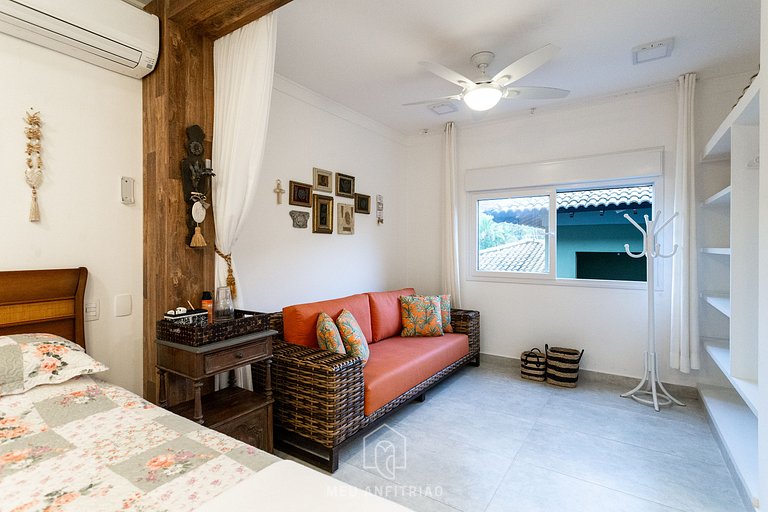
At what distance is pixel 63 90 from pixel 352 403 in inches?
91.8

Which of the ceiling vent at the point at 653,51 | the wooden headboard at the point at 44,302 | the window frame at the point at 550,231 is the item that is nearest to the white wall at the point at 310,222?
the wooden headboard at the point at 44,302

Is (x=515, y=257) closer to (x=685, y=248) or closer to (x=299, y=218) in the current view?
(x=685, y=248)

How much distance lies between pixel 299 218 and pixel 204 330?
1636 millimetres

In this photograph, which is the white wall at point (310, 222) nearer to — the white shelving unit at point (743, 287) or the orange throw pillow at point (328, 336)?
the orange throw pillow at point (328, 336)

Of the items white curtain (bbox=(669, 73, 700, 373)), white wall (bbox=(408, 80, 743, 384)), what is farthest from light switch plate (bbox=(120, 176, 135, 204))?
white curtain (bbox=(669, 73, 700, 373))

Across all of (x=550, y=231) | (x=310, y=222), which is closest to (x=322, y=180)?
(x=310, y=222)

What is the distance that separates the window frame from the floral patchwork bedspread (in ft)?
11.5

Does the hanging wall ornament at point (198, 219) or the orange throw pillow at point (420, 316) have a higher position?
the hanging wall ornament at point (198, 219)

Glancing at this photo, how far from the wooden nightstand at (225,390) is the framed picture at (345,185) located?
1.94 meters

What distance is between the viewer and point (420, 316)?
12.2 feet

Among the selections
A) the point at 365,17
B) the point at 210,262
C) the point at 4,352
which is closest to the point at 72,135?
the point at 210,262

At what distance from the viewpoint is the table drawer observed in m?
1.85

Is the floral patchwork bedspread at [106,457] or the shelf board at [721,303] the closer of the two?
the floral patchwork bedspread at [106,457]

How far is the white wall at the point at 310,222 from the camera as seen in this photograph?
299 cm
